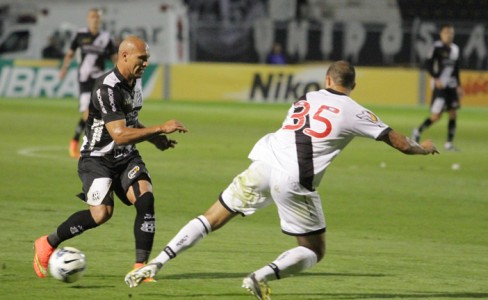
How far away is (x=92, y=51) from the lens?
780 inches

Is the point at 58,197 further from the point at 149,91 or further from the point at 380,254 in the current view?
the point at 149,91

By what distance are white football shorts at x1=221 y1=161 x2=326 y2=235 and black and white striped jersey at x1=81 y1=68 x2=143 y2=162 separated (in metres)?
1.23

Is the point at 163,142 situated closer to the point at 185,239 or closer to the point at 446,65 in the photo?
the point at 185,239

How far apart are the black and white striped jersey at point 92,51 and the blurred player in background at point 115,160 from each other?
10.3 meters

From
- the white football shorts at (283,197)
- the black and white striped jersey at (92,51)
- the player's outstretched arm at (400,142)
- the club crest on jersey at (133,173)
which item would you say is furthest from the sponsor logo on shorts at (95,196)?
the black and white striped jersey at (92,51)

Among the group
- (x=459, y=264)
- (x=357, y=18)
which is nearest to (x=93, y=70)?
(x=459, y=264)

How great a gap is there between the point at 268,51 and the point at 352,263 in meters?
32.4

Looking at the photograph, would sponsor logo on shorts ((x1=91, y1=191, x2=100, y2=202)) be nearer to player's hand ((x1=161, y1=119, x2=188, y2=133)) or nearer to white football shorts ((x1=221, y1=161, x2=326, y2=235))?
player's hand ((x1=161, y1=119, x2=188, y2=133))

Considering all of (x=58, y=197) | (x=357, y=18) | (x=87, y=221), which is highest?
(x=87, y=221)

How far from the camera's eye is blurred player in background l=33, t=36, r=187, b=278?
9133 mm

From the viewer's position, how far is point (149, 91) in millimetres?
36438

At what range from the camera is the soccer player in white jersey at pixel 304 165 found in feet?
27.4

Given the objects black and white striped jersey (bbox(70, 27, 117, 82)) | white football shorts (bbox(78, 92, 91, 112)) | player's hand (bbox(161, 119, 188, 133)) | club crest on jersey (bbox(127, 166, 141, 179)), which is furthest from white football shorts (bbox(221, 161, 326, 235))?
black and white striped jersey (bbox(70, 27, 117, 82))

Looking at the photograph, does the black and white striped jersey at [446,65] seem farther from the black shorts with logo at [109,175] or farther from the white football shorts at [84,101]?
the black shorts with logo at [109,175]
